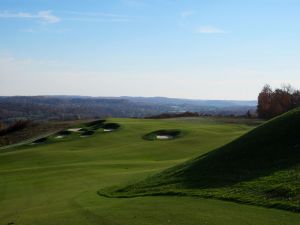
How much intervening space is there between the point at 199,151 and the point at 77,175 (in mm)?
18218

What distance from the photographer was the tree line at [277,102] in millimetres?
121438

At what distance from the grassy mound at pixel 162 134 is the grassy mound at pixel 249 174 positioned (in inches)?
1387

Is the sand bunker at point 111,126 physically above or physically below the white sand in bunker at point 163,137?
above

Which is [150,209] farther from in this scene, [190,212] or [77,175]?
[77,175]

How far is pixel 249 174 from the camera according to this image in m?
24.5

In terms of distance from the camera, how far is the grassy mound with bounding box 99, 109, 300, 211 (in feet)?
67.2

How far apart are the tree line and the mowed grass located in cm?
4997

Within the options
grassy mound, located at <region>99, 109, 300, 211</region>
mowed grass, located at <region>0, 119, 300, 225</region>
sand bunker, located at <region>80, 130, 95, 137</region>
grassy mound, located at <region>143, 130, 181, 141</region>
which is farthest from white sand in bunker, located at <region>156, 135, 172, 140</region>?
grassy mound, located at <region>99, 109, 300, 211</region>

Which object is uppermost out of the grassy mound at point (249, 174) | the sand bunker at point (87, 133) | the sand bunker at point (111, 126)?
the grassy mound at point (249, 174)

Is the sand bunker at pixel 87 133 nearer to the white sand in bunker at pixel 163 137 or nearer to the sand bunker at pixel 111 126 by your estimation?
the sand bunker at pixel 111 126

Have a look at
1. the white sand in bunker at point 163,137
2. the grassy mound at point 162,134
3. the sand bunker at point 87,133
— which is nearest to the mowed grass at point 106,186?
the grassy mound at point 162,134

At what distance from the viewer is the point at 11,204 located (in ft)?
91.0

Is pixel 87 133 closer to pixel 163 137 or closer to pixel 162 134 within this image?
pixel 162 134

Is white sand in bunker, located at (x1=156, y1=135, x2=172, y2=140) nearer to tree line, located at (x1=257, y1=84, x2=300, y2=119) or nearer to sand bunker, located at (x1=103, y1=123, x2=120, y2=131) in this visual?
sand bunker, located at (x1=103, y1=123, x2=120, y2=131)
